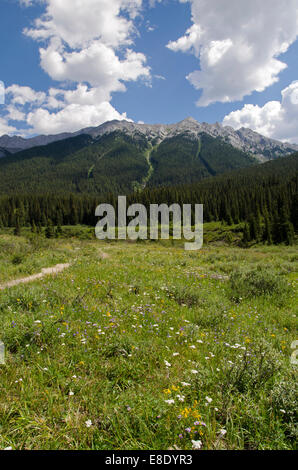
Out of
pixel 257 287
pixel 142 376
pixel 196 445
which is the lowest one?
pixel 257 287

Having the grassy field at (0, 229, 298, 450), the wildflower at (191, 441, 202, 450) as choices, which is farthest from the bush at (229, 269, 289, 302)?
the wildflower at (191, 441, 202, 450)

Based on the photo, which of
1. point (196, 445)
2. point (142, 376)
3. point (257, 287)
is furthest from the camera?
point (257, 287)

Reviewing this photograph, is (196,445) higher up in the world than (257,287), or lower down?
higher up

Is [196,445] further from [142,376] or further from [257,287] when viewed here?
[257,287]

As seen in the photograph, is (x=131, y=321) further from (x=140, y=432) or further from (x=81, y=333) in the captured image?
(x=140, y=432)

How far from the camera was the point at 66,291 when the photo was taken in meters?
7.91

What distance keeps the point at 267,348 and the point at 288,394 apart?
51.5 inches

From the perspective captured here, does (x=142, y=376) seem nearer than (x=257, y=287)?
Yes

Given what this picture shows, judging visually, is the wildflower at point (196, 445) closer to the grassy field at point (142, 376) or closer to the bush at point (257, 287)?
the grassy field at point (142, 376)

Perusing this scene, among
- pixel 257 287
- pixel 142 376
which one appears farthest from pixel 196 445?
pixel 257 287

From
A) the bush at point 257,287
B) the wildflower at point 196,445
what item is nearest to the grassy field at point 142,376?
the wildflower at point 196,445

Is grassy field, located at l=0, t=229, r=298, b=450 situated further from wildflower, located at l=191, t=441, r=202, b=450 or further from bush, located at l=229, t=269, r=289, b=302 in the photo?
bush, located at l=229, t=269, r=289, b=302

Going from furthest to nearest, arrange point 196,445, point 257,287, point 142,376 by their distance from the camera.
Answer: point 257,287
point 142,376
point 196,445
